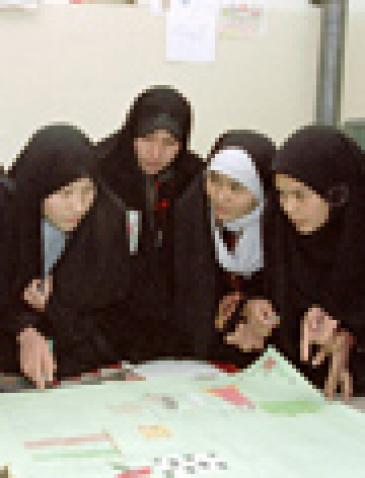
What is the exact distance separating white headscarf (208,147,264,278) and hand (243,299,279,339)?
0.07 metres

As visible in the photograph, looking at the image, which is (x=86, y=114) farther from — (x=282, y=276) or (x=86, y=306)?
(x=282, y=276)

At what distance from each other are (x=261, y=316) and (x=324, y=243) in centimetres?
20

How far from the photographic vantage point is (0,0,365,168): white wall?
7.19ft

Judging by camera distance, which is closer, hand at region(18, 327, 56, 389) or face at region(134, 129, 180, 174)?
hand at region(18, 327, 56, 389)

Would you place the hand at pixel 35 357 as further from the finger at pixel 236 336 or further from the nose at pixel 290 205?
the nose at pixel 290 205

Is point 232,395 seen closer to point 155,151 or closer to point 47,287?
point 47,287

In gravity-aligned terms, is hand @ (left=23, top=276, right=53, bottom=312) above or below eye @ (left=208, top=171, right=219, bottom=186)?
below

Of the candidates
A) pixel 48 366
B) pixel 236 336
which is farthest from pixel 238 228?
pixel 48 366

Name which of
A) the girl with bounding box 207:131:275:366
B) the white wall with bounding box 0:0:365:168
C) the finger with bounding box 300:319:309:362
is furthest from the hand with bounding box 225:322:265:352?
the white wall with bounding box 0:0:365:168

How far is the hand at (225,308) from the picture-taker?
67.8 inches

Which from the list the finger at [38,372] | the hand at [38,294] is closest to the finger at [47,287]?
the hand at [38,294]

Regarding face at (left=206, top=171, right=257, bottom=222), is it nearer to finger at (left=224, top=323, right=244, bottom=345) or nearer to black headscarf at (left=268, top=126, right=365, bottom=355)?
black headscarf at (left=268, top=126, right=365, bottom=355)

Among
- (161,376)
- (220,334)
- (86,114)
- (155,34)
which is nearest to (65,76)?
(86,114)

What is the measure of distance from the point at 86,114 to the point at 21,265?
0.73m
